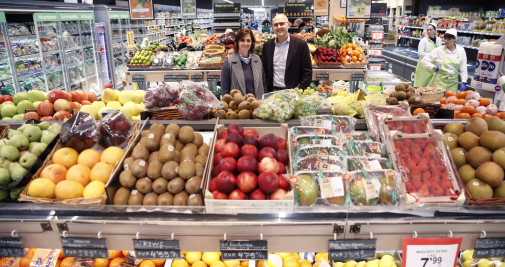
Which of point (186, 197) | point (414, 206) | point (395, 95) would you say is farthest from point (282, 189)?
point (395, 95)

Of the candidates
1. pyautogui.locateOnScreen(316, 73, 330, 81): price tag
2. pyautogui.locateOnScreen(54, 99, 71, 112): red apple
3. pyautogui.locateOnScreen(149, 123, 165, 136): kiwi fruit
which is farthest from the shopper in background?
pyautogui.locateOnScreen(149, 123, 165, 136): kiwi fruit

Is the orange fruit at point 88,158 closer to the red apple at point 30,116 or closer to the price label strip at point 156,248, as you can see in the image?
the price label strip at point 156,248

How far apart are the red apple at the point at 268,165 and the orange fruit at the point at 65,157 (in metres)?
1.02

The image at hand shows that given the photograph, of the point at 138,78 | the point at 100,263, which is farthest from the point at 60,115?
the point at 138,78

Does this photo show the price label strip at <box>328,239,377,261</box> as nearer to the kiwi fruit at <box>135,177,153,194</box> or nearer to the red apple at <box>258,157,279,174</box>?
the red apple at <box>258,157,279,174</box>

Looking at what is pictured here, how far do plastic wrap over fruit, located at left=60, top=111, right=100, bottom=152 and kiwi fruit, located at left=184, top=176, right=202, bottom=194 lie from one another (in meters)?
0.71

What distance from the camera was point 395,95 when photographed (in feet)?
9.60

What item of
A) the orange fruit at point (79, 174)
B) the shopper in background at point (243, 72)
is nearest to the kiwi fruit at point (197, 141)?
the orange fruit at point (79, 174)

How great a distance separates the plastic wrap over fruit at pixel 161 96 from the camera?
2423 millimetres

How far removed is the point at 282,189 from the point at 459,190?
825mm

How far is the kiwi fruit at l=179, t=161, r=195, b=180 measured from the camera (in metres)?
1.59

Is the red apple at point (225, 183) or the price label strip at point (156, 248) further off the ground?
the red apple at point (225, 183)

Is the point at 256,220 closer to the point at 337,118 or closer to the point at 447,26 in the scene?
the point at 337,118

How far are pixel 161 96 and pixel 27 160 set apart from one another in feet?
3.18
